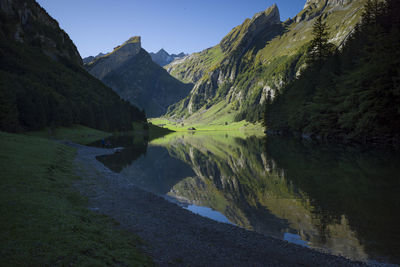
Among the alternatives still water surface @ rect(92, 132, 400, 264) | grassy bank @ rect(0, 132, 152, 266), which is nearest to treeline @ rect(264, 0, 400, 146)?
still water surface @ rect(92, 132, 400, 264)

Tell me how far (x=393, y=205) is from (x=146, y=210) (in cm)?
1632

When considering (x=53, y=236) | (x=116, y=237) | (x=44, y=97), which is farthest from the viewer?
(x=44, y=97)

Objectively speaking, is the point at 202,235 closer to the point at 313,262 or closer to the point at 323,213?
the point at 313,262

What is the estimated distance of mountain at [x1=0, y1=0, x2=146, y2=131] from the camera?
6244 centimetres

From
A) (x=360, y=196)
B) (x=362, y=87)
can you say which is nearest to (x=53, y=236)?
(x=360, y=196)

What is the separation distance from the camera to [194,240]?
1081 cm

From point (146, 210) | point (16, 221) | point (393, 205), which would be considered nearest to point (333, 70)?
point (393, 205)

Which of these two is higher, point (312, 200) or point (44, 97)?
point (44, 97)

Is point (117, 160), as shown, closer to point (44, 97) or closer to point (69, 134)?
point (69, 134)

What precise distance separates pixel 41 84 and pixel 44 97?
1064 inches

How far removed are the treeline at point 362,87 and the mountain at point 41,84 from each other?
7066cm

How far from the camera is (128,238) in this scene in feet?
32.8

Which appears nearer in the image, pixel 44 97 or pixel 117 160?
pixel 117 160

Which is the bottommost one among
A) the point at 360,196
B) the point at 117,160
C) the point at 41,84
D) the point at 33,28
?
the point at 117,160
